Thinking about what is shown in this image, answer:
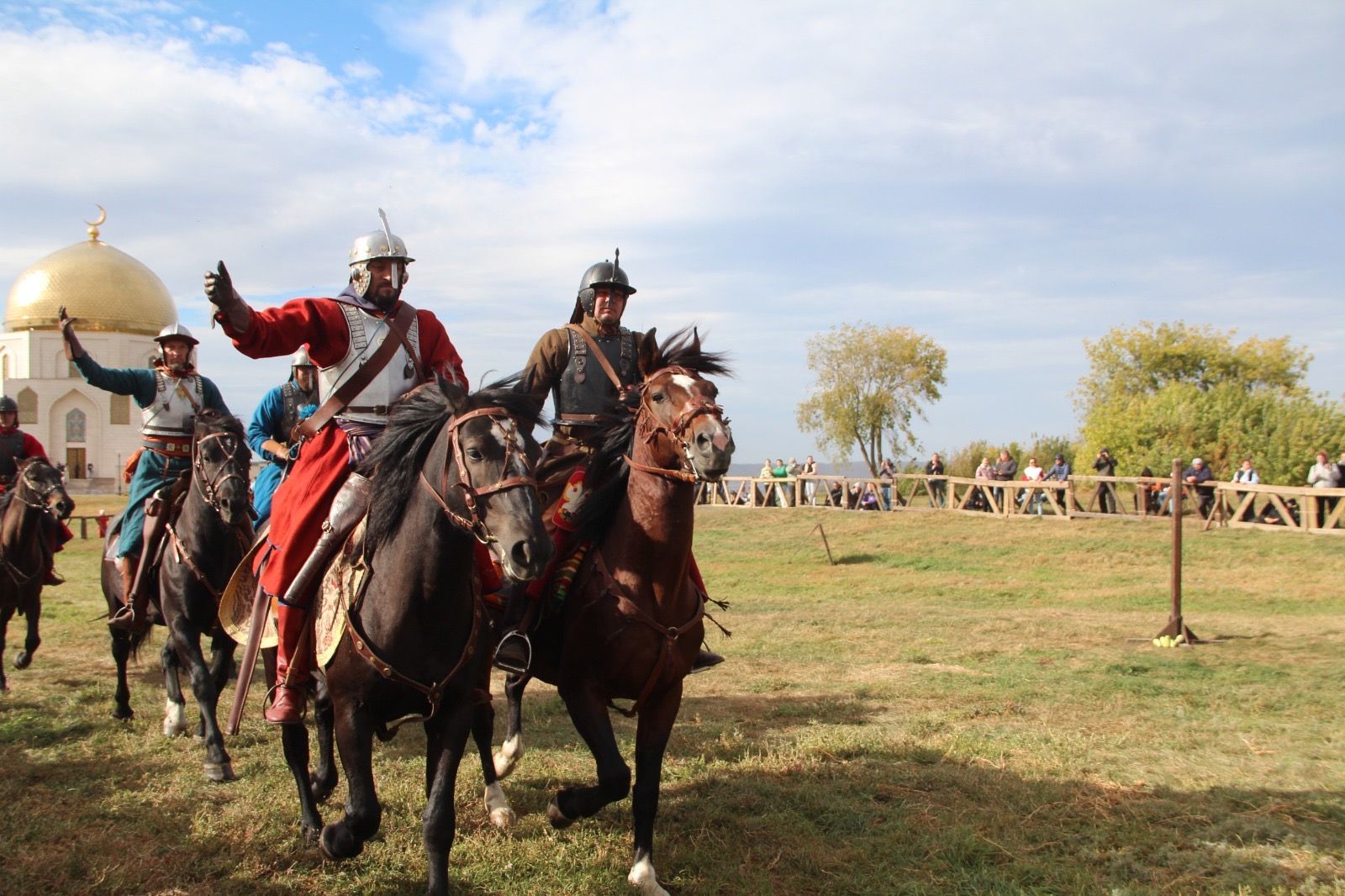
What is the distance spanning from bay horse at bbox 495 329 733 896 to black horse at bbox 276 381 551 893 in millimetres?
728

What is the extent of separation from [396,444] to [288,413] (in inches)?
154

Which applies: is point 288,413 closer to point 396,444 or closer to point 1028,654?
point 396,444

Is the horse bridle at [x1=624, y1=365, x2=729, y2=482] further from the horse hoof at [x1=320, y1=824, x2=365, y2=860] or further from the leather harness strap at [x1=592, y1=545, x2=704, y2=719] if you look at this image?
the horse hoof at [x1=320, y1=824, x2=365, y2=860]

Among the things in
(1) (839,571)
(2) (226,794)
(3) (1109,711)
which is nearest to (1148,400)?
(1) (839,571)

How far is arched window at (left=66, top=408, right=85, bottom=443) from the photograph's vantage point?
56.2m

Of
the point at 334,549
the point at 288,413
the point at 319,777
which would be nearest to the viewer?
the point at 334,549

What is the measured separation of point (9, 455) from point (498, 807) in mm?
8184

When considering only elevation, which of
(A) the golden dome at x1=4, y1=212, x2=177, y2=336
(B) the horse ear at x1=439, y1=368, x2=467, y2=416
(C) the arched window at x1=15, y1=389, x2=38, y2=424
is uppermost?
(A) the golden dome at x1=4, y1=212, x2=177, y2=336

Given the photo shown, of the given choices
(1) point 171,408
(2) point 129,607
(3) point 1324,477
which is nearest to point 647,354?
(1) point 171,408

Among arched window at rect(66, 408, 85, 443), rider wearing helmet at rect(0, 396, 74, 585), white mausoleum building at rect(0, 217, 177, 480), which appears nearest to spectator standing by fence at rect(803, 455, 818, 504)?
rider wearing helmet at rect(0, 396, 74, 585)

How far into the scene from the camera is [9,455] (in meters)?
10.8

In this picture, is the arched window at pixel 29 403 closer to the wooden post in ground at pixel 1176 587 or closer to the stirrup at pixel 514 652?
the wooden post in ground at pixel 1176 587

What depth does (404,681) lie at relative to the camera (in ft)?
14.2

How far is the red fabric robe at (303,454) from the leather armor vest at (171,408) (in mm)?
3598
